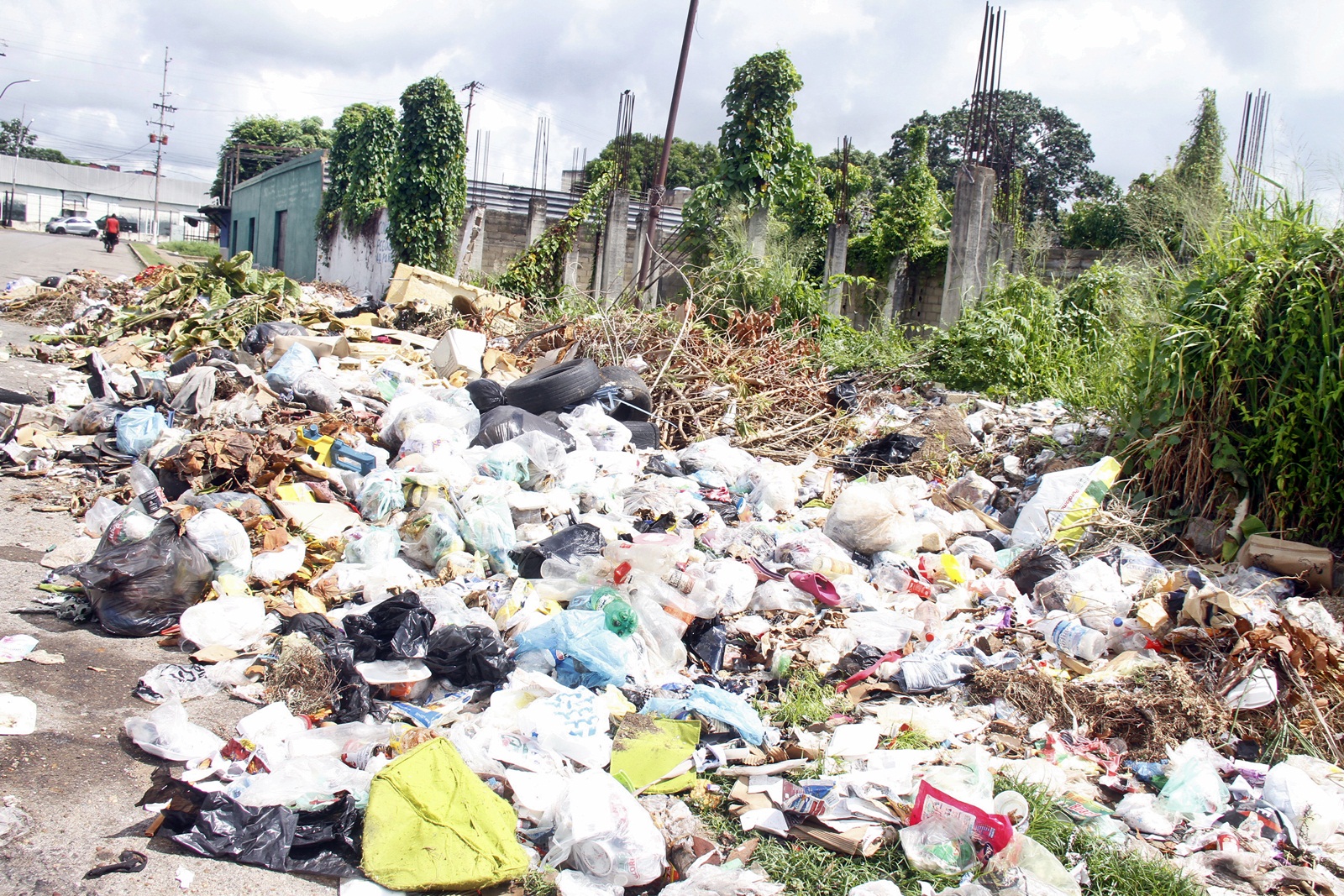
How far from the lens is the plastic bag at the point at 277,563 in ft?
12.3

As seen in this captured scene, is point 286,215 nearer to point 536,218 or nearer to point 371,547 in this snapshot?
point 536,218

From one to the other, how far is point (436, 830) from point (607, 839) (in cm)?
43

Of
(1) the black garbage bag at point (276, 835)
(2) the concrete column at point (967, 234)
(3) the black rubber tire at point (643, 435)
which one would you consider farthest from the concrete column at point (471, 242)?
(1) the black garbage bag at point (276, 835)

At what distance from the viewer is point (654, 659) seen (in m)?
3.39

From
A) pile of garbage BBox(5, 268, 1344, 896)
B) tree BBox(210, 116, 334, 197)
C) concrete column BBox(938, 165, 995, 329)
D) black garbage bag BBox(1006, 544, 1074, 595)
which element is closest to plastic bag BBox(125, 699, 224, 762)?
pile of garbage BBox(5, 268, 1344, 896)

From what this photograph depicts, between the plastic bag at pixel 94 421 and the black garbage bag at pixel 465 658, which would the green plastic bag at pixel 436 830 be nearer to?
the black garbage bag at pixel 465 658

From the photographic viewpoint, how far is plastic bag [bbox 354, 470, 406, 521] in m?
4.41

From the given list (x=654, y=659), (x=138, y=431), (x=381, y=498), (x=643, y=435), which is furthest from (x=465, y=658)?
(x=138, y=431)

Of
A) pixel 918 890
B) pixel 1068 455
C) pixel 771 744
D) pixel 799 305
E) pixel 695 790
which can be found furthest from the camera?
pixel 799 305

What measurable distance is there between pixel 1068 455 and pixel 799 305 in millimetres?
4503

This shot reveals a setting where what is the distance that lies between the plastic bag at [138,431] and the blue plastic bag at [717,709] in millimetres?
3921

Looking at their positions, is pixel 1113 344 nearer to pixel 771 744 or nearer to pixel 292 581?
pixel 771 744

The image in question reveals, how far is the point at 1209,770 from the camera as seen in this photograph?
108 inches

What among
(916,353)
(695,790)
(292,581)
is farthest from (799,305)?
(695,790)
